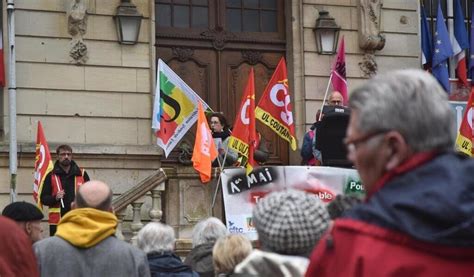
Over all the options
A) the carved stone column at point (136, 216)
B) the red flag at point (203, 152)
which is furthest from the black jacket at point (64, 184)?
the red flag at point (203, 152)

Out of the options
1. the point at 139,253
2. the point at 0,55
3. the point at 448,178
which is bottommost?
the point at 139,253

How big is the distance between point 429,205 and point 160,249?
462 centimetres

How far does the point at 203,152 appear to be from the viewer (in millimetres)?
13750

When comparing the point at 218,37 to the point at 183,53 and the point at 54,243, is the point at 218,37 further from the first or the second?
the point at 54,243

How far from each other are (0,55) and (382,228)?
1369cm

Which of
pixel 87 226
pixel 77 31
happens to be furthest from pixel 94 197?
pixel 77 31

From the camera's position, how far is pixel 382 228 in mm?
2633

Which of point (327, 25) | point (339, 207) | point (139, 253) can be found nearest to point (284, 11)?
point (327, 25)

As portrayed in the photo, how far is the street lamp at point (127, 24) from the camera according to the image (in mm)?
16469

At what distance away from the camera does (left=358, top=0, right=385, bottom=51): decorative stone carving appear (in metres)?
17.9

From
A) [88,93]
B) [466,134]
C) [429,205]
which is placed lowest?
[429,205]

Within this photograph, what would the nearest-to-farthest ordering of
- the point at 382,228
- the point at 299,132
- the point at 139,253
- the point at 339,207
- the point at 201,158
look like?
the point at 382,228
the point at 339,207
the point at 139,253
the point at 201,158
the point at 299,132

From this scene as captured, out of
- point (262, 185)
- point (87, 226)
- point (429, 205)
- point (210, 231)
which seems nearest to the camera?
point (429, 205)

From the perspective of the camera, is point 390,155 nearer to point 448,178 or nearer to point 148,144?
point 448,178
